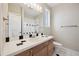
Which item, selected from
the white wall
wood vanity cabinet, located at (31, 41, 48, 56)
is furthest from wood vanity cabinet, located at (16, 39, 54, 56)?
the white wall

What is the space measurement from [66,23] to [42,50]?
0.62m

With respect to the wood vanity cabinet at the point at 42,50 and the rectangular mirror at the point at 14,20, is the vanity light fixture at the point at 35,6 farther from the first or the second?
the wood vanity cabinet at the point at 42,50

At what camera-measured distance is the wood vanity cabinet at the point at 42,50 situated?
1.34 metres

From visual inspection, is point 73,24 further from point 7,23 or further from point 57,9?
point 7,23

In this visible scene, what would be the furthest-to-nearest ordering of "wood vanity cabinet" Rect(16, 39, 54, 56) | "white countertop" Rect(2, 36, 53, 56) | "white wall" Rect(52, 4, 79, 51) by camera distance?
"white wall" Rect(52, 4, 79, 51) < "wood vanity cabinet" Rect(16, 39, 54, 56) < "white countertop" Rect(2, 36, 53, 56)

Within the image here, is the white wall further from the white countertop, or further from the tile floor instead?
the white countertop

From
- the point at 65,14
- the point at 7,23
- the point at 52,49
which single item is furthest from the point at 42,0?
the point at 52,49

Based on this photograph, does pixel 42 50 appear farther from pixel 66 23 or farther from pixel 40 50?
pixel 66 23

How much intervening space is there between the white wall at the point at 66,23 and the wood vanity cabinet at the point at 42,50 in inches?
7.4

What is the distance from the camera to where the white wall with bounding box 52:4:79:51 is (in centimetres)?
145

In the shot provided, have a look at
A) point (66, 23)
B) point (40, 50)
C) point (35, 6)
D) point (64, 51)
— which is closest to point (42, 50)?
point (40, 50)

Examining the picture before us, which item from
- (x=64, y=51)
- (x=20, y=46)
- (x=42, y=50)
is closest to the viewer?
(x=20, y=46)

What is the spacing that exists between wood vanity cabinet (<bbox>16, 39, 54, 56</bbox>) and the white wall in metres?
0.19

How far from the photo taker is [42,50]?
159 centimetres
